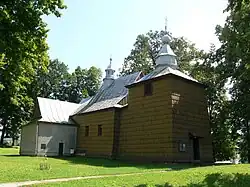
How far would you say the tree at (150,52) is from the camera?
1658 inches

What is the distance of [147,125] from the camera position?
85.7 feet

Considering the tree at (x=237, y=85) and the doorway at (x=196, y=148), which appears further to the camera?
the tree at (x=237, y=85)

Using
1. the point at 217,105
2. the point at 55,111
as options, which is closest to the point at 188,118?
the point at 217,105

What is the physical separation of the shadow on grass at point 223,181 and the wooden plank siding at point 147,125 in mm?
9630

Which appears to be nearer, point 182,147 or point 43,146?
point 182,147

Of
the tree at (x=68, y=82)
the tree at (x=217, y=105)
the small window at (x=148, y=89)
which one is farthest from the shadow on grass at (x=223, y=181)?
the tree at (x=68, y=82)

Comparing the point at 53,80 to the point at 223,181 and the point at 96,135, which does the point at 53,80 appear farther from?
the point at 223,181

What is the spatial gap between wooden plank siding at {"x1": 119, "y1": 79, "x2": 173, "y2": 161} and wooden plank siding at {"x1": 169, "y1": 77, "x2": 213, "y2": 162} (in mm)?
536

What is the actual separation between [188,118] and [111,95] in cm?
1078

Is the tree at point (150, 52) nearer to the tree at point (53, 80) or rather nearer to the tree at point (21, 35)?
the tree at point (53, 80)

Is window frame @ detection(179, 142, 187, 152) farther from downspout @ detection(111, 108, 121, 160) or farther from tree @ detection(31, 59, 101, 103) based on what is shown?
tree @ detection(31, 59, 101, 103)

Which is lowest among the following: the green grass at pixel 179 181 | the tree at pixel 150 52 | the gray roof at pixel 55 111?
the green grass at pixel 179 181

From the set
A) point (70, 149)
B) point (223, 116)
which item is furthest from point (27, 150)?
point (223, 116)

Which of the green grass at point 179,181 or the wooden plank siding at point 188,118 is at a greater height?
the wooden plank siding at point 188,118
